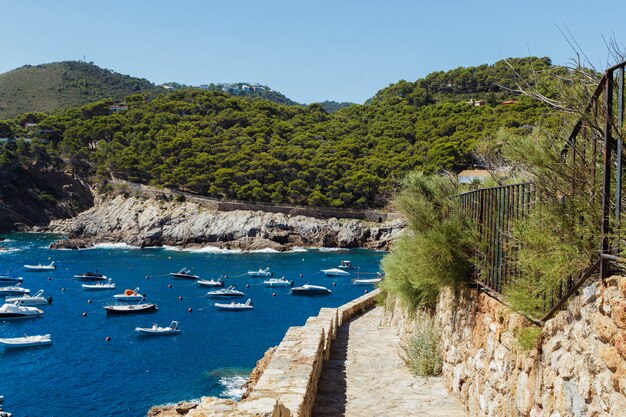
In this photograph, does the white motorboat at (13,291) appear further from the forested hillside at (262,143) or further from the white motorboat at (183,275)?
the forested hillside at (262,143)

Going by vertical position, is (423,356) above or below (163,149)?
below

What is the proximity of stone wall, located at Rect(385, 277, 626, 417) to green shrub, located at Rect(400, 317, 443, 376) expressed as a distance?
772mm

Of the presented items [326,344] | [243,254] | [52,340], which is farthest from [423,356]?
[243,254]

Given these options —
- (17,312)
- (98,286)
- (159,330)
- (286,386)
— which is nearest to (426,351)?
(286,386)

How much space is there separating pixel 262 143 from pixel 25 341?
59.8m

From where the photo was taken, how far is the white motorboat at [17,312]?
32.1m

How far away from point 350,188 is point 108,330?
46943 millimetres

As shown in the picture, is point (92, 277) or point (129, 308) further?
point (92, 277)

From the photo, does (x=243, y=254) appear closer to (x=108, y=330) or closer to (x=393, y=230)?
(x=393, y=230)

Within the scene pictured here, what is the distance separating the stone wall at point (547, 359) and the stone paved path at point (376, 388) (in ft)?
1.22

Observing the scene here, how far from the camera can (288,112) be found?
103438mm

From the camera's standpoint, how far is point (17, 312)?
106 ft

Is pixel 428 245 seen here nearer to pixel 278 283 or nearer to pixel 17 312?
pixel 17 312

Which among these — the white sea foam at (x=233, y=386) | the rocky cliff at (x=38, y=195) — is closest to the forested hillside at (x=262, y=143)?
the rocky cliff at (x=38, y=195)
